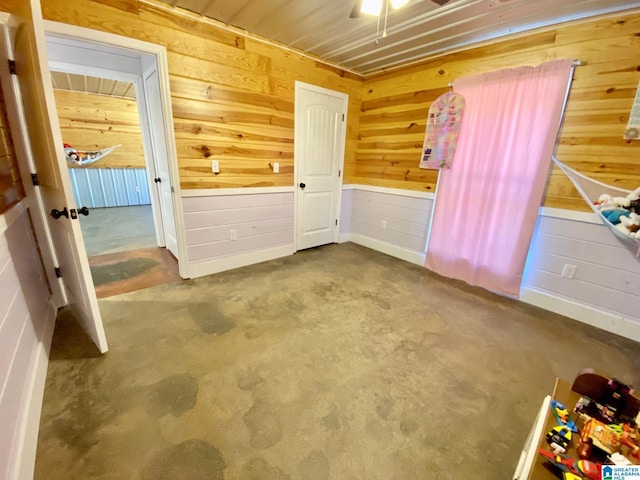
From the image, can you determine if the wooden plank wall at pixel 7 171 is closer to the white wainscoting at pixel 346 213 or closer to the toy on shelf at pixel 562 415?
the toy on shelf at pixel 562 415

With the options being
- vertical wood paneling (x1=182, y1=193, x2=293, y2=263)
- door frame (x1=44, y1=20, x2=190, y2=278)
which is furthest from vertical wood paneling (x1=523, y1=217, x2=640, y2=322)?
door frame (x1=44, y1=20, x2=190, y2=278)

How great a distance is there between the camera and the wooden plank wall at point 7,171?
1.43m

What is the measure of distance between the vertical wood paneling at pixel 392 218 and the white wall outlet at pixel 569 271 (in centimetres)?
130

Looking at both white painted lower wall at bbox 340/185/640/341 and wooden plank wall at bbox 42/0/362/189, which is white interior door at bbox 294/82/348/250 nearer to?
wooden plank wall at bbox 42/0/362/189

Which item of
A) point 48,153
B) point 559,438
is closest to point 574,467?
point 559,438

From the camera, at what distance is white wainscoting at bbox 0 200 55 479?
102 cm

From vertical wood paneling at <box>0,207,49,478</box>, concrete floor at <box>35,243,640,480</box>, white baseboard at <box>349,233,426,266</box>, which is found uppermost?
vertical wood paneling at <box>0,207,49,478</box>

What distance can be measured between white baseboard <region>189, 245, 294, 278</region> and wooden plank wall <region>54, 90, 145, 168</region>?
5.02 m

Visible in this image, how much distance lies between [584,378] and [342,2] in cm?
265

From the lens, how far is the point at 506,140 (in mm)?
2455

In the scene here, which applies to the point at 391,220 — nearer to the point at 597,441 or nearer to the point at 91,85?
the point at 597,441

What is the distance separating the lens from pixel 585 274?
7.40 ft

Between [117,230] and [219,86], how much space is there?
3.22 metres

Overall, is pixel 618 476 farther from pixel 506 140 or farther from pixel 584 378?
pixel 506 140
